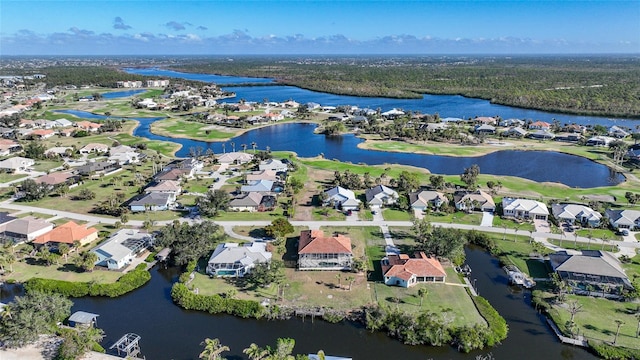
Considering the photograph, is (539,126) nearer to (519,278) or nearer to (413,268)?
(519,278)

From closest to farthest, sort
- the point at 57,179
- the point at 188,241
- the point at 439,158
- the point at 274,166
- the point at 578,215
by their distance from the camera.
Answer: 1. the point at 188,241
2. the point at 578,215
3. the point at 57,179
4. the point at 274,166
5. the point at 439,158

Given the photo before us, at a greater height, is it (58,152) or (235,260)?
(58,152)

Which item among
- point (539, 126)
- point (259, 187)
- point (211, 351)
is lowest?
point (211, 351)

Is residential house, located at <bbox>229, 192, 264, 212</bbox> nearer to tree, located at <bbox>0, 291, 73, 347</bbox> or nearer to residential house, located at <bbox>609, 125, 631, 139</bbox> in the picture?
tree, located at <bbox>0, 291, 73, 347</bbox>

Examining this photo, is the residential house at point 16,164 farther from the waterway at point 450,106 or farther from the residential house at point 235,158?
the waterway at point 450,106

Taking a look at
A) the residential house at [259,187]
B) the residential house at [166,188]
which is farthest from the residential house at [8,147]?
the residential house at [259,187]

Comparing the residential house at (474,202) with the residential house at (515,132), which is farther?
the residential house at (515,132)

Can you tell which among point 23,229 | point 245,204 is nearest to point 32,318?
point 23,229
